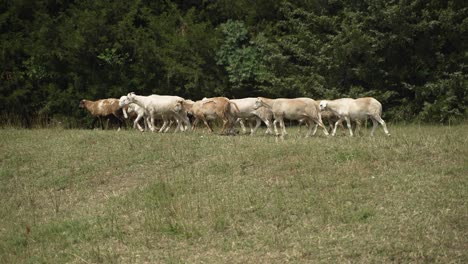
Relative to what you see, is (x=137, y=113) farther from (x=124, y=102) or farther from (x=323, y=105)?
(x=323, y=105)

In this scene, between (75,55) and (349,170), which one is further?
(75,55)

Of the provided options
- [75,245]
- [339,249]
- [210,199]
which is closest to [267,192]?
[210,199]

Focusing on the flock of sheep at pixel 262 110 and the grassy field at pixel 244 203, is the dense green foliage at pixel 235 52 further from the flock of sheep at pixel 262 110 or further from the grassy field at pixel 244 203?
the grassy field at pixel 244 203

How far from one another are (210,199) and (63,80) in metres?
22.3

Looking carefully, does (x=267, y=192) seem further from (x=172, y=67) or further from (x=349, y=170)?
(x=172, y=67)

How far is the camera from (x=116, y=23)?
32875 millimetres

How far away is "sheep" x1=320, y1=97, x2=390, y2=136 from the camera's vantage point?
19.4 meters

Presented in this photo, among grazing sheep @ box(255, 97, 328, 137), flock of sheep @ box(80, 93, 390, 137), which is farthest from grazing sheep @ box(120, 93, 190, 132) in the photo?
grazing sheep @ box(255, 97, 328, 137)

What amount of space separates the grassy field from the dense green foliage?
12697 millimetres

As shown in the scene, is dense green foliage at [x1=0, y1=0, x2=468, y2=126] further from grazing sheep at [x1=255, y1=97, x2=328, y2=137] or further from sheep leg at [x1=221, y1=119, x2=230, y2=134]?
sheep leg at [x1=221, y1=119, x2=230, y2=134]

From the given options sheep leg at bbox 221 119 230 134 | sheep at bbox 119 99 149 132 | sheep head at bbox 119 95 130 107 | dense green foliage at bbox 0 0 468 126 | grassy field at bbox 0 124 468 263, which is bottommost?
grassy field at bbox 0 124 468 263

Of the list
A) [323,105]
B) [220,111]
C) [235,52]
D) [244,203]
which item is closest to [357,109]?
[323,105]

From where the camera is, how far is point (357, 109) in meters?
19.6

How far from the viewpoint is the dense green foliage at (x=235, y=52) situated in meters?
27.9
